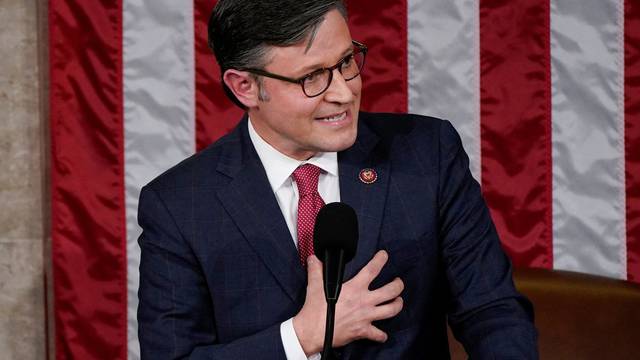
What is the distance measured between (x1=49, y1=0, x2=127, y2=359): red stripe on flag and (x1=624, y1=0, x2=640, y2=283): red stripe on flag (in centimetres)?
133

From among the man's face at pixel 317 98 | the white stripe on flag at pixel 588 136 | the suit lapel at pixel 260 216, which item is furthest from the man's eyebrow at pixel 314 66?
the white stripe on flag at pixel 588 136

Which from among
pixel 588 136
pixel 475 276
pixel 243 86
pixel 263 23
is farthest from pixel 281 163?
pixel 588 136

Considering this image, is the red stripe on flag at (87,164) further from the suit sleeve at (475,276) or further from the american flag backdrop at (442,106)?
the suit sleeve at (475,276)

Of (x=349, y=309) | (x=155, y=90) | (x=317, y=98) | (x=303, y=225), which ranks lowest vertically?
(x=349, y=309)

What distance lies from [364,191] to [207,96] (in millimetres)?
933

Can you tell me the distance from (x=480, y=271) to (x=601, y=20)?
3.51 feet

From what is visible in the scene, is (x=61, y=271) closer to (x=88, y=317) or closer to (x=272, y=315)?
(x=88, y=317)

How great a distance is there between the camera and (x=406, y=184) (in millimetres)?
1603

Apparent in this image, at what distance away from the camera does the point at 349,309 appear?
4.78 feet

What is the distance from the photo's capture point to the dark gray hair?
4.76 feet

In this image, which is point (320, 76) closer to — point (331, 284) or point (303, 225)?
point (303, 225)

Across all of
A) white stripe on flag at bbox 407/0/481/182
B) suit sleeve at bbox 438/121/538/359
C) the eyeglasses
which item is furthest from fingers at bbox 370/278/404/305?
white stripe on flag at bbox 407/0/481/182

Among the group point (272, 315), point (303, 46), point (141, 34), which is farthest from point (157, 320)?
point (141, 34)

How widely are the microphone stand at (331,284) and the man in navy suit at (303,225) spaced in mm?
248
